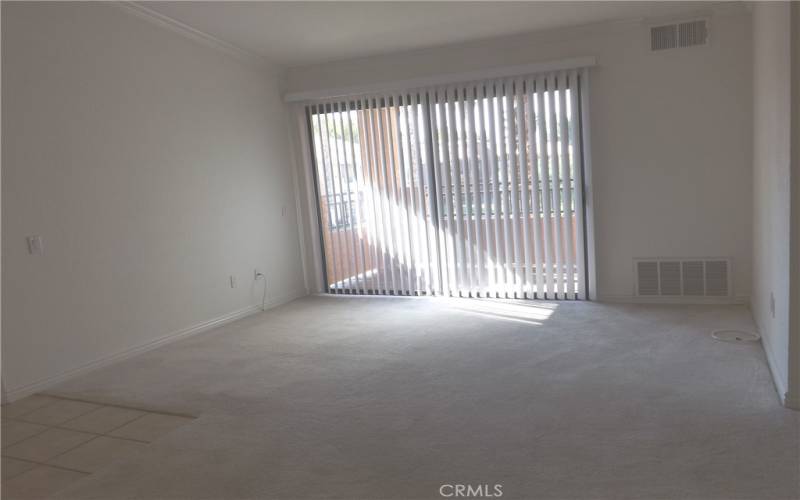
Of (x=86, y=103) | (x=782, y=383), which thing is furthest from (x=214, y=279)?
(x=782, y=383)

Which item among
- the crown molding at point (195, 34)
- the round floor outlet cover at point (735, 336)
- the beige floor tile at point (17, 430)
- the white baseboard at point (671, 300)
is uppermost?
the crown molding at point (195, 34)

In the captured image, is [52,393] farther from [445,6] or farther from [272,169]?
[445,6]

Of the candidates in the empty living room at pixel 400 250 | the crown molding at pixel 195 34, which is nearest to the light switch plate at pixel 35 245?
the empty living room at pixel 400 250

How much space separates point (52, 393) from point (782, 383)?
428cm

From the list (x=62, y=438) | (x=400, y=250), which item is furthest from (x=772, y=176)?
(x=62, y=438)

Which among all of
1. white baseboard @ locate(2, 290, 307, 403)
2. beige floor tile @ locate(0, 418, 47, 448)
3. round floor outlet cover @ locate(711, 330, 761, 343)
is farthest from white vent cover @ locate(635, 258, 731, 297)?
beige floor tile @ locate(0, 418, 47, 448)

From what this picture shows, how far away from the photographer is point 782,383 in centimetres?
286

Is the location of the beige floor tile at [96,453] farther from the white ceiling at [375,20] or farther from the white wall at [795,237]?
the white wall at [795,237]

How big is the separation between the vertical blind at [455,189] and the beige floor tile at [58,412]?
331 cm

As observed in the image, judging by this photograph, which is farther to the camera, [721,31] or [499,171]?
[499,171]

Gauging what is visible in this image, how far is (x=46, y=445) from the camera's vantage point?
9.50ft

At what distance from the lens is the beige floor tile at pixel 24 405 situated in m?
3.33

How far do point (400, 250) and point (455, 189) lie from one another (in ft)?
3.00

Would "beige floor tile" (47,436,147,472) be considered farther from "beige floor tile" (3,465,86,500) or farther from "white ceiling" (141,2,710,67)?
"white ceiling" (141,2,710,67)
